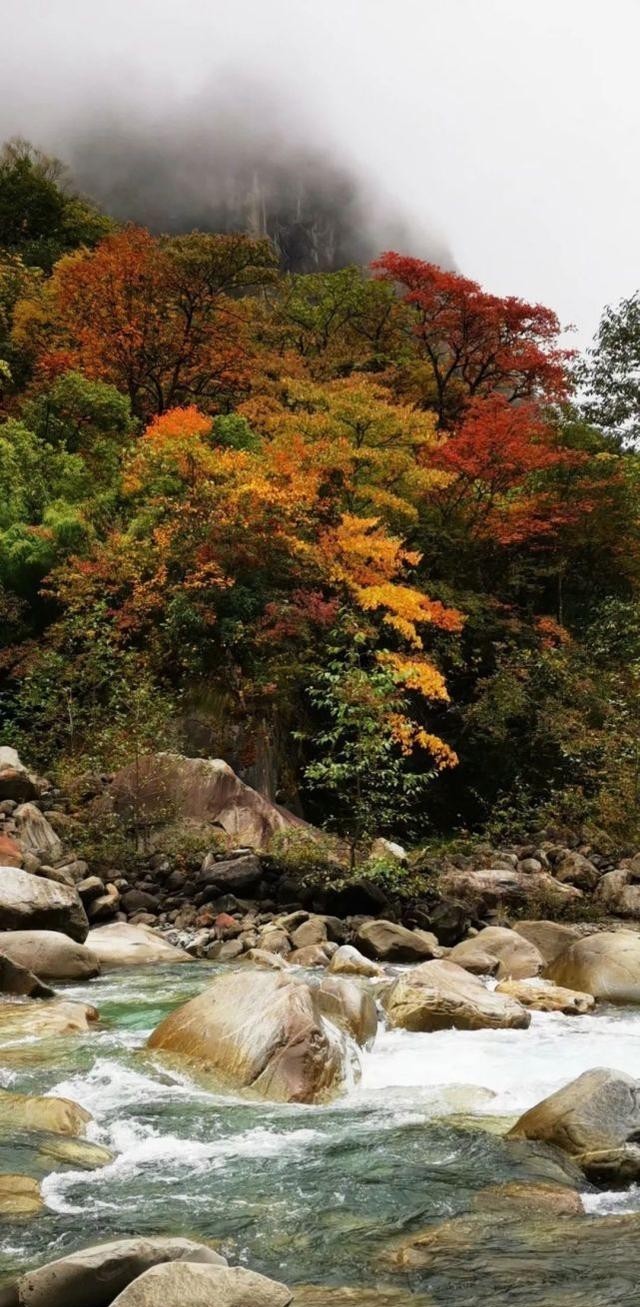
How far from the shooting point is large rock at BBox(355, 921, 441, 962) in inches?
431

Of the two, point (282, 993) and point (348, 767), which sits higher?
point (348, 767)

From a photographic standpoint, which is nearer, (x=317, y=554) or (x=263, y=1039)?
(x=263, y=1039)

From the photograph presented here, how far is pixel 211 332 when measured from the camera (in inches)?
1078

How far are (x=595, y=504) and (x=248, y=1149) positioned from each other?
1905 cm

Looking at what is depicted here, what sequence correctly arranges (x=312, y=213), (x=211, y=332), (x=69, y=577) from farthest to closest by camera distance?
(x=312, y=213) < (x=211, y=332) < (x=69, y=577)

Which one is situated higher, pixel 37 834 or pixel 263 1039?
pixel 37 834

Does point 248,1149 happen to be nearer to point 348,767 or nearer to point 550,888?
point 348,767

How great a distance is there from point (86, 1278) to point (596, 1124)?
10.0 ft

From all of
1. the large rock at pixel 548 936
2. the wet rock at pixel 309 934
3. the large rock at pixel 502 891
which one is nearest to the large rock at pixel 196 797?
the large rock at pixel 502 891

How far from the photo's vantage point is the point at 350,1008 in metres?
7.70

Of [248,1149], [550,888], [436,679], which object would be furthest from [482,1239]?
[436,679]

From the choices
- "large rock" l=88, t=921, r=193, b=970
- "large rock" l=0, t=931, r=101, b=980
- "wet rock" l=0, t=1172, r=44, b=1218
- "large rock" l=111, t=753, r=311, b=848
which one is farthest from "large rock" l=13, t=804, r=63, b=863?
"wet rock" l=0, t=1172, r=44, b=1218

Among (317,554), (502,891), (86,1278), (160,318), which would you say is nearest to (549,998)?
(502,891)

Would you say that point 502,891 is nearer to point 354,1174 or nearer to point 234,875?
point 234,875
